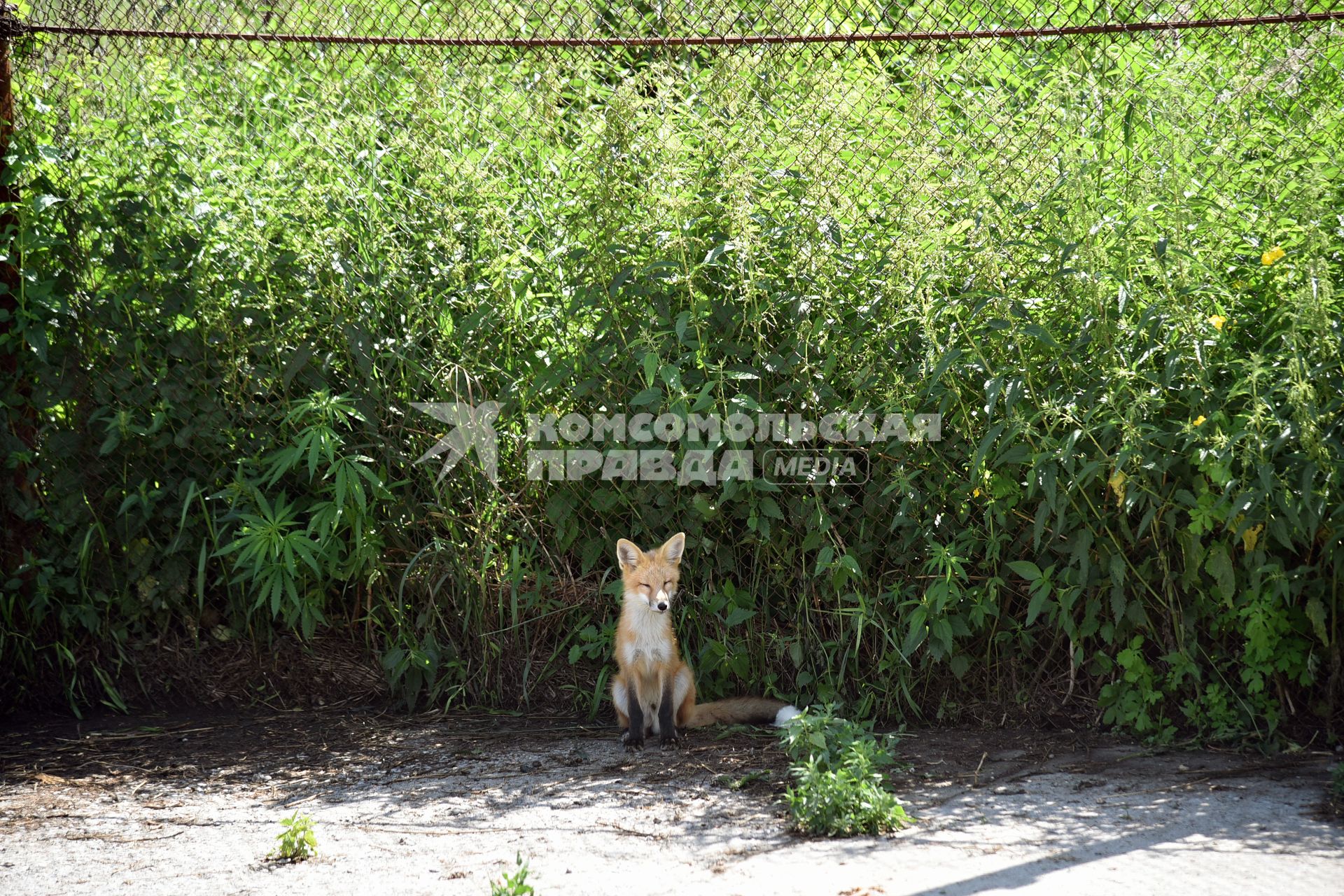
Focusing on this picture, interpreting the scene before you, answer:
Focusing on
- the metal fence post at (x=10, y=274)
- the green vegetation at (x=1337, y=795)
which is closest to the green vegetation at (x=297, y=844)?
the metal fence post at (x=10, y=274)

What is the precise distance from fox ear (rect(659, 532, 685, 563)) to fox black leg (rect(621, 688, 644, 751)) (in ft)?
1.59

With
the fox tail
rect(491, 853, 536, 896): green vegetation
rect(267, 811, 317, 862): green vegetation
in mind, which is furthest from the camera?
the fox tail

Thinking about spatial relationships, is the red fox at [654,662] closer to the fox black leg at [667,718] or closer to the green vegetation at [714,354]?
the fox black leg at [667,718]

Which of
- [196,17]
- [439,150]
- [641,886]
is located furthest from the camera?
[196,17]

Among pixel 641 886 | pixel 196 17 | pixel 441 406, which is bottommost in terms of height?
pixel 641 886

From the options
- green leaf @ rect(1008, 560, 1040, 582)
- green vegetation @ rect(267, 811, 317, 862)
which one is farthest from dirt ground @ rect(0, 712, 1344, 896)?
green leaf @ rect(1008, 560, 1040, 582)

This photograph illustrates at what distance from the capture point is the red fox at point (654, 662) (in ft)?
13.4

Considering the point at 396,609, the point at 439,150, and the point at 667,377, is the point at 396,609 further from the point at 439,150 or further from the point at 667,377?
the point at 439,150

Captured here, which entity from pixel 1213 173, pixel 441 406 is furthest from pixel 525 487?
pixel 1213 173

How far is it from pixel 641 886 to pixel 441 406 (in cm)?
210

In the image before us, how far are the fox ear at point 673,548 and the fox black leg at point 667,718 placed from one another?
1.38 feet

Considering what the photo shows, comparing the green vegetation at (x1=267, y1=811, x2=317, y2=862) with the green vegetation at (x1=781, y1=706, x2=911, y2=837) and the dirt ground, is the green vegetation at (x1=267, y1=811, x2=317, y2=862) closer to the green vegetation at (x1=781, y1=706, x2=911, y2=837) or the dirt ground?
the dirt ground

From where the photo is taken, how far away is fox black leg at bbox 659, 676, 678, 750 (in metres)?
4.08

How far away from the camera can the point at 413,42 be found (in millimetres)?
4402
